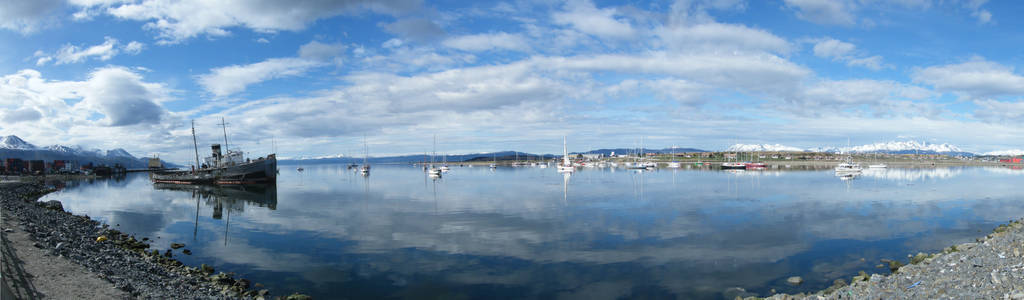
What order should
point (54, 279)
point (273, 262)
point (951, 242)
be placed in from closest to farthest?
1. point (54, 279)
2. point (273, 262)
3. point (951, 242)

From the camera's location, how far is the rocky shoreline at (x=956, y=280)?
10.8 meters

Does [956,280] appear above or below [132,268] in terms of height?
above

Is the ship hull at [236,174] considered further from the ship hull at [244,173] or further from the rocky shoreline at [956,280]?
the rocky shoreline at [956,280]

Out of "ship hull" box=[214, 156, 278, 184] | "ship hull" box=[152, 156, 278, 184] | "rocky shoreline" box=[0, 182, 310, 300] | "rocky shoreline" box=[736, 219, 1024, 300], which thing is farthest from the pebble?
"ship hull" box=[152, 156, 278, 184]

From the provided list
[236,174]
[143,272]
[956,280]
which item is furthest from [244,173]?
[956,280]

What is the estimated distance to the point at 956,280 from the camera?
1202 centimetres

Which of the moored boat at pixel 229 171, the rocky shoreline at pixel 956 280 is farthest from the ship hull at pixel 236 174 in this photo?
the rocky shoreline at pixel 956 280

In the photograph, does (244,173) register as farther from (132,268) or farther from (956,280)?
(956,280)

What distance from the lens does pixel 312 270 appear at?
18234 mm

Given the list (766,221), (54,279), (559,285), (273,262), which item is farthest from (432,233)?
(766,221)

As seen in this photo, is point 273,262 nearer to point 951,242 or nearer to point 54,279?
point 54,279

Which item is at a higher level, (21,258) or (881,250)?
(21,258)

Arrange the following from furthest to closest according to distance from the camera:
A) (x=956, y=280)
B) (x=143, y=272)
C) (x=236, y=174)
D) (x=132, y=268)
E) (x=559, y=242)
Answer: (x=236, y=174)
(x=559, y=242)
(x=132, y=268)
(x=143, y=272)
(x=956, y=280)

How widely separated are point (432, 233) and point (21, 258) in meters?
15.6
